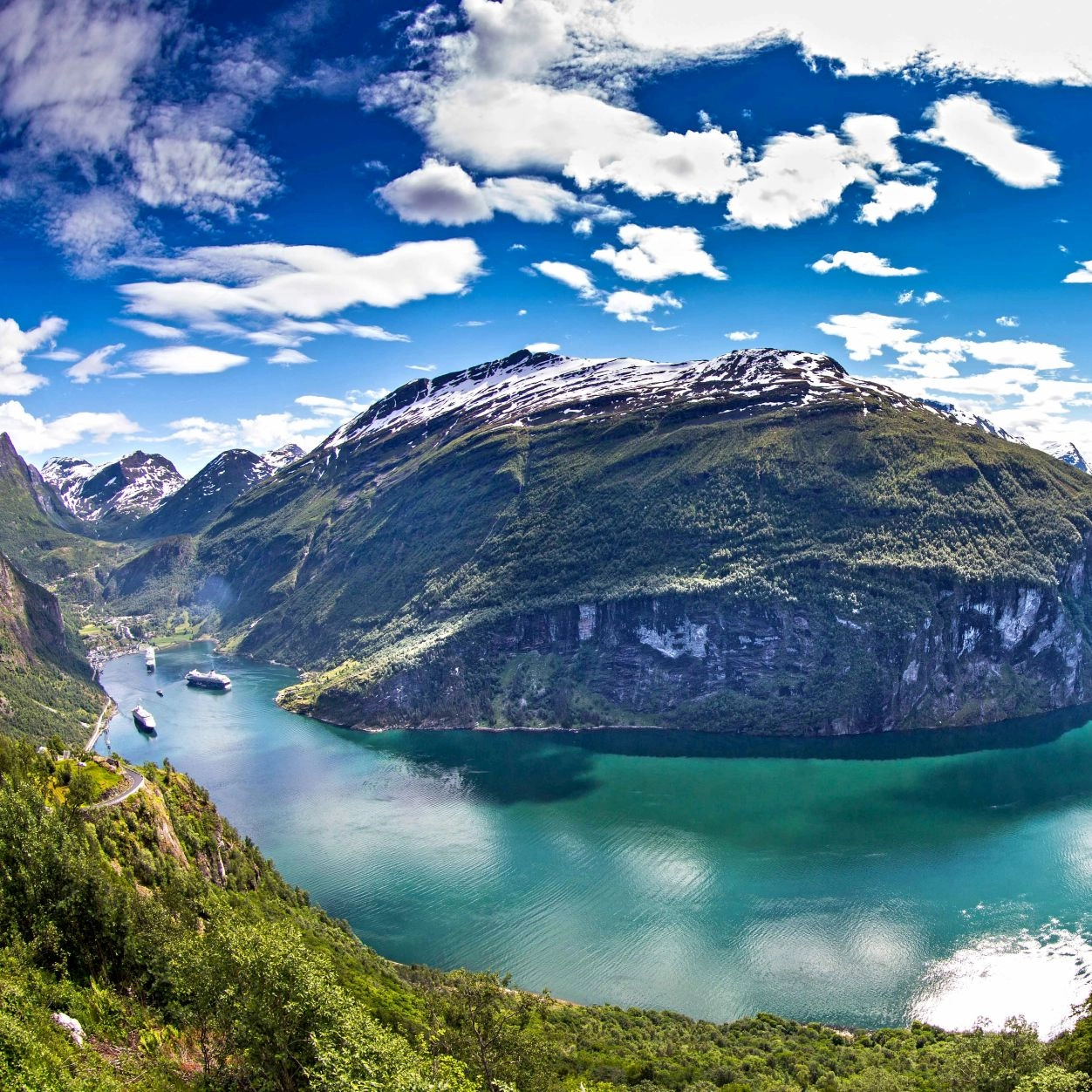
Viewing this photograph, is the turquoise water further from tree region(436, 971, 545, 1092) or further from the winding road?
the winding road

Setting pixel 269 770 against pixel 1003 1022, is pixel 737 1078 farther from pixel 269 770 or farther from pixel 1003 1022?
pixel 269 770

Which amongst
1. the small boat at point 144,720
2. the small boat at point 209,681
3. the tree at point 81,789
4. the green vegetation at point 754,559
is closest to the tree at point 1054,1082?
the tree at point 81,789

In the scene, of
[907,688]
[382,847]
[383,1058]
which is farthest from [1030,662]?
[383,1058]

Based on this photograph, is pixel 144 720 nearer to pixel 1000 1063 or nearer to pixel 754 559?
pixel 754 559

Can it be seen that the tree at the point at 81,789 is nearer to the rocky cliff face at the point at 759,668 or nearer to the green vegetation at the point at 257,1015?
the green vegetation at the point at 257,1015

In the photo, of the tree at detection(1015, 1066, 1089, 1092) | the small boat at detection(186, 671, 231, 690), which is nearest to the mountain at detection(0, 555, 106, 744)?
the small boat at detection(186, 671, 231, 690)

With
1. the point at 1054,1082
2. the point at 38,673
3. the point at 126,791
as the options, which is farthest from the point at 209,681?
the point at 1054,1082

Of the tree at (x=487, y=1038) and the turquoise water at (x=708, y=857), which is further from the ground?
the tree at (x=487, y=1038)
